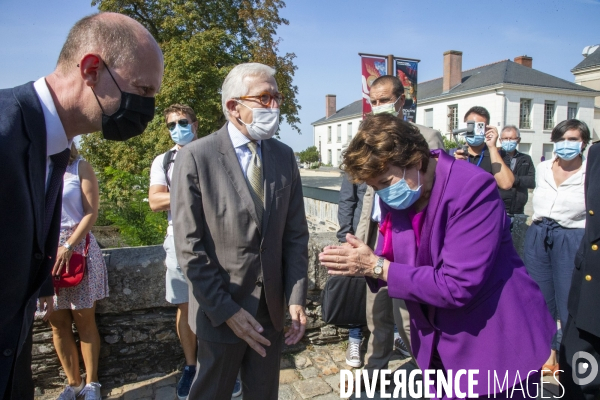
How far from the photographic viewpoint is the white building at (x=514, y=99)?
3428cm

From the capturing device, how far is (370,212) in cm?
322

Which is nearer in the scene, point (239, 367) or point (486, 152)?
point (239, 367)

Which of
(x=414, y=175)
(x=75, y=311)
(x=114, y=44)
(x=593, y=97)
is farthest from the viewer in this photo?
(x=593, y=97)

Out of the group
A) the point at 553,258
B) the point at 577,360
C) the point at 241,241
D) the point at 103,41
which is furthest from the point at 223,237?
the point at 553,258

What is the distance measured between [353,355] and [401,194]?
2191 mm

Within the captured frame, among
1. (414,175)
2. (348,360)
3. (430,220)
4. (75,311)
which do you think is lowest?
(348,360)

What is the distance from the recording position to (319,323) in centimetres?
384

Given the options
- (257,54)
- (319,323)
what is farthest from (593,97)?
(319,323)

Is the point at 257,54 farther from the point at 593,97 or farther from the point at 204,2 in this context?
the point at 593,97

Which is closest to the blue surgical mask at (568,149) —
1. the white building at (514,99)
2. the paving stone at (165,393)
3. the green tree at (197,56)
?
the paving stone at (165,393)

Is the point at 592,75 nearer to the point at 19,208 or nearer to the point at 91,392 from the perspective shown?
the point at 91,392

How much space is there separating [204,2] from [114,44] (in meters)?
22.1

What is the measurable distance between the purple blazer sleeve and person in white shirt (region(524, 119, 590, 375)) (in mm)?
2137

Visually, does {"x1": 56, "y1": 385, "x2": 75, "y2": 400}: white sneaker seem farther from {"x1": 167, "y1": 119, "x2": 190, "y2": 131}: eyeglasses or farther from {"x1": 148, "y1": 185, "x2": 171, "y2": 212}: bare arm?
{"x1": 167, "y1": 119, "x2": 190, "y2": 131}: eyeglasses
